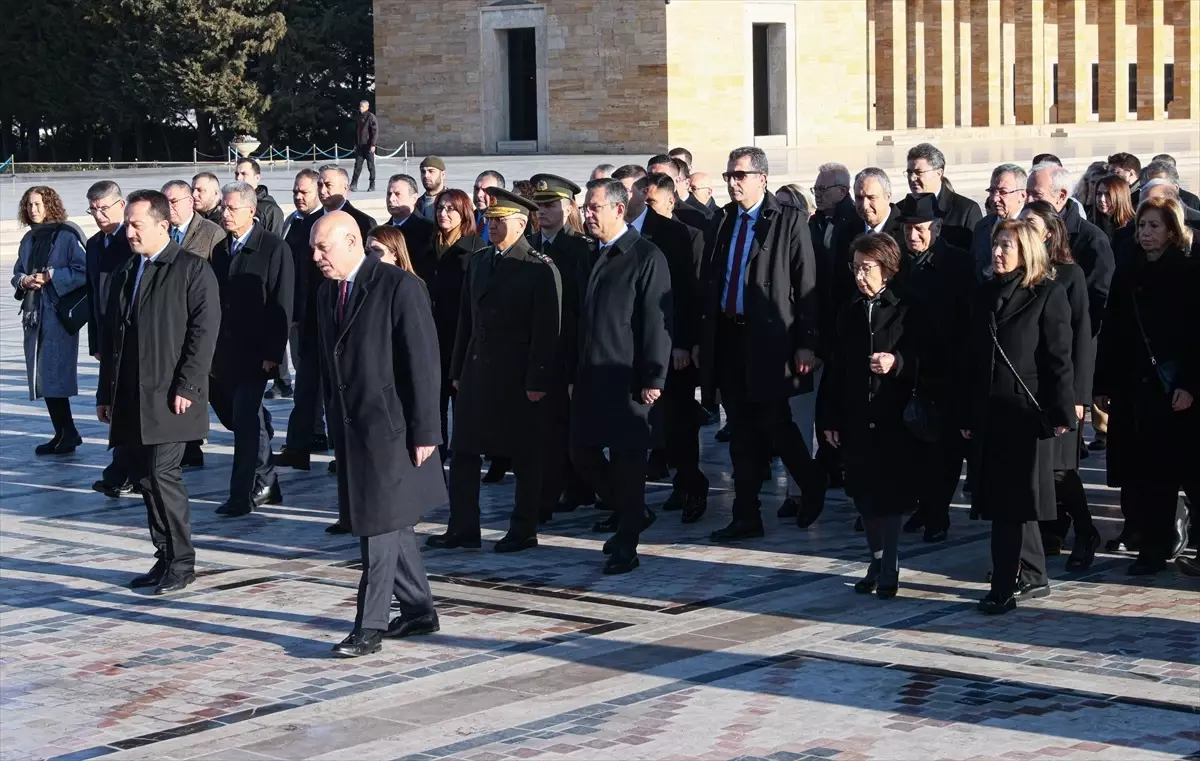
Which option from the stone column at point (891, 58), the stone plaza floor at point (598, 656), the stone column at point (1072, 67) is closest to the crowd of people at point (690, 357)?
the stone plaza floor at point (598, 656)

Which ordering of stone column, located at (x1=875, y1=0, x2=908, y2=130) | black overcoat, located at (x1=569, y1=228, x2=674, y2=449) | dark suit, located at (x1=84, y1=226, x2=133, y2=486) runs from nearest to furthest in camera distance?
black overcoat, located at (x1=569, y1=228, x2=674, y2=449) < dark suit, located at (x1=84, y1=226, x2=133, y2=486) < stone column, located at (x1=875, y1=0, x2=908, y2=130)

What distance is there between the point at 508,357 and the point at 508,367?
50mm

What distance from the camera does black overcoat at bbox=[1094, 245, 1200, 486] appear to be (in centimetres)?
834

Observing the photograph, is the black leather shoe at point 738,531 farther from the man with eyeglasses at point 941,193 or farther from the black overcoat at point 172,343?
the black overcoat at point 172,343

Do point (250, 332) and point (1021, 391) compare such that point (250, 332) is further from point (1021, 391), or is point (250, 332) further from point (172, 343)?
point (1021, 391)

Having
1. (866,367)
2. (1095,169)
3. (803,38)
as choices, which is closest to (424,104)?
(803,38)

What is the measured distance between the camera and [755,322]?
9125 mm

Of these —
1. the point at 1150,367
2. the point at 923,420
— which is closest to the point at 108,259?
the point at 923,420

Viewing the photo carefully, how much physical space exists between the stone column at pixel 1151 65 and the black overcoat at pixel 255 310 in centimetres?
5030

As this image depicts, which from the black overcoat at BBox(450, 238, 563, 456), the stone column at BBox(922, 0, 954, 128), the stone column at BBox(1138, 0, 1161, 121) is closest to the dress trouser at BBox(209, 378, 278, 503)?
the black overcoat at BBox(450, 238, 563, 456)

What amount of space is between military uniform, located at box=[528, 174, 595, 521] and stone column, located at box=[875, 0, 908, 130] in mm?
38952

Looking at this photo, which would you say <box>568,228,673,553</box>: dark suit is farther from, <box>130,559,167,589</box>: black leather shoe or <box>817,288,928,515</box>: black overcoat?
<box>130,559,167,589</box>: black leather shoe

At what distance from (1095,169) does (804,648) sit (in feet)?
17.0

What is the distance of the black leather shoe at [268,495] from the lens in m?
10.6
